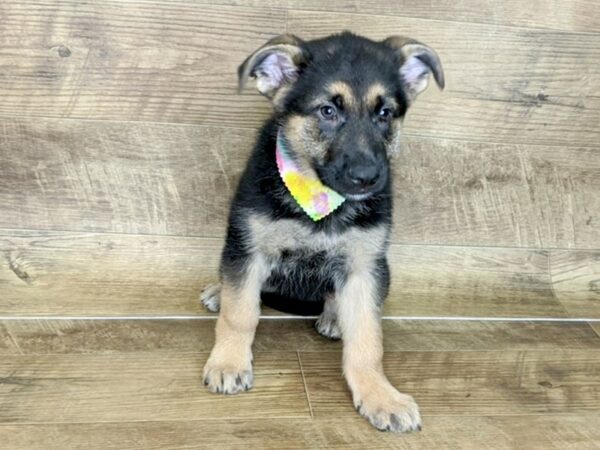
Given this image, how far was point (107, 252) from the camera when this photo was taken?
3381 mm

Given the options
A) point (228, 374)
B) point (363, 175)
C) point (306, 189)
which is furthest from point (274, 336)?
point (363, 175)

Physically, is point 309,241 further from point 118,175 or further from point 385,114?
point 118,175

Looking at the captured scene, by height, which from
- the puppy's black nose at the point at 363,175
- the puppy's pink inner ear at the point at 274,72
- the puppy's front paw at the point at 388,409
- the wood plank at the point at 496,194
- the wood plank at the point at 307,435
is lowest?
the wood plank at the point at 307,435

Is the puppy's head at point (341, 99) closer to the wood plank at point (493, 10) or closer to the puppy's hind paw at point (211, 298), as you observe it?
the wood plank at point (493, 10)

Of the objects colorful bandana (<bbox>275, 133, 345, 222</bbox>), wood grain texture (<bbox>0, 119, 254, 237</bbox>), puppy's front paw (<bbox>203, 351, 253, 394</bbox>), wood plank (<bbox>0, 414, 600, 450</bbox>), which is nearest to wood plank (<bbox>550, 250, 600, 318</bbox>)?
wood plank (<bbox>0, 414, 600, 450</bbox>)

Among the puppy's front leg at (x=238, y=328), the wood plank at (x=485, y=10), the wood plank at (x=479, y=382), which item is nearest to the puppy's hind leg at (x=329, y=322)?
the wood plank at (x=479, y=382)

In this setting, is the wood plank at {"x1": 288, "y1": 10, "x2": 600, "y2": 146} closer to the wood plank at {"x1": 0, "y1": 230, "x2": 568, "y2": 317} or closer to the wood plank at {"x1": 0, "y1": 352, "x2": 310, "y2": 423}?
the wood plank at {"x1": 0, "y1": 230, "x2": 568, "y2": 317}

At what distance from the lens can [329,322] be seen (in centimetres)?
310

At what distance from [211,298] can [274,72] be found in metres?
1.10

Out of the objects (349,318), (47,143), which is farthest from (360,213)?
(47,143)

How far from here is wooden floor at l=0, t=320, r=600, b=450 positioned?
7.95ft

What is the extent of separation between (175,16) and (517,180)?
186 cm

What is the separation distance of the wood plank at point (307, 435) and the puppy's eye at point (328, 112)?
1.09 metres

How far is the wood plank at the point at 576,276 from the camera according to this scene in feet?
12.2
